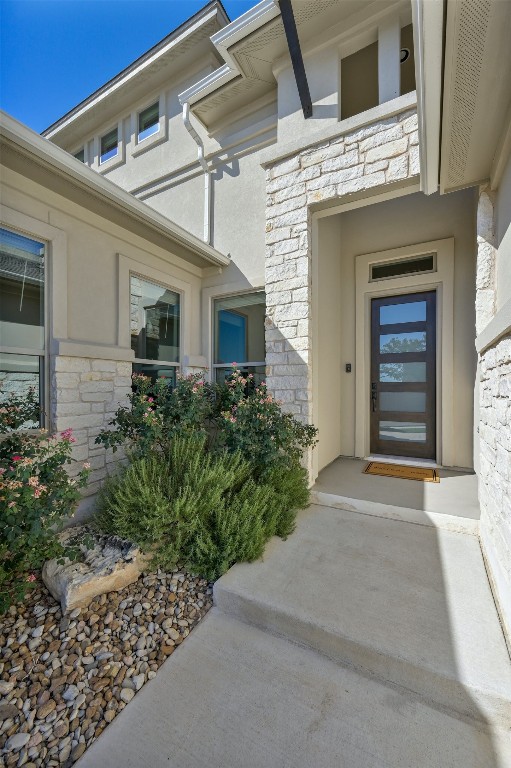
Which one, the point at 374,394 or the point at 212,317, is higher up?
the point at 212,317

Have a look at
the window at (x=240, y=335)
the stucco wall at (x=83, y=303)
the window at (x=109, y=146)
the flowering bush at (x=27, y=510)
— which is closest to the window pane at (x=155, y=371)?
the stucco wall at (x=83, y=303)

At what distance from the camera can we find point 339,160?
333 cm

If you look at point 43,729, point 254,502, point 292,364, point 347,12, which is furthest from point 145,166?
point 43,729

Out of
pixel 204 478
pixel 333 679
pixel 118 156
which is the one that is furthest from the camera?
pixel 118 156

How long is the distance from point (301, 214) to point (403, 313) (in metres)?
2.06

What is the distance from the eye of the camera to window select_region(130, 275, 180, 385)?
3.96 m

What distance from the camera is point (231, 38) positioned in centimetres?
372

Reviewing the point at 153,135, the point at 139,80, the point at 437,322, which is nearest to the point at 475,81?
the point at 437,322

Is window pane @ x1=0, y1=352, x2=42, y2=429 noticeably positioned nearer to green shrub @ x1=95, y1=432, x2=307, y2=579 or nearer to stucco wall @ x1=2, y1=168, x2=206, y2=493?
stucco wall @ x1=2, y1=168, x2=206, y2=493

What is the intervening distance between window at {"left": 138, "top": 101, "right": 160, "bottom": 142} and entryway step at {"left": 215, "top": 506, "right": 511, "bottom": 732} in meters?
7.00

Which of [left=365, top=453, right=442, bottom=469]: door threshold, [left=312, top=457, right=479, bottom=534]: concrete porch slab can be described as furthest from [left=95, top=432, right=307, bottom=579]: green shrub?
[left=365, top=453, right=442, bottom=469]: door threshold

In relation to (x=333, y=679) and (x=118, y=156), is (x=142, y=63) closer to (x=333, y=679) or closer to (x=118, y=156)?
(x=118, y=156)

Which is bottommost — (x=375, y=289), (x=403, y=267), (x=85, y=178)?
(x=375, y=289)

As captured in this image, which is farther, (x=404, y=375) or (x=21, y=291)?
(x=404, y=375)
